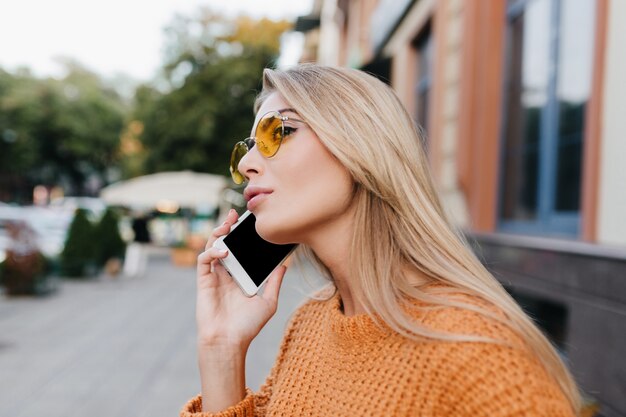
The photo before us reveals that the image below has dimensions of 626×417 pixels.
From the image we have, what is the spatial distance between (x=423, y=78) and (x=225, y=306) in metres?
9.09

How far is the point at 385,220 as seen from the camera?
61.4 inches

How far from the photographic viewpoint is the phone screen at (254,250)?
1.96m

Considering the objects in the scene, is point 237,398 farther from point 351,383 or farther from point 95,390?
point 95,390

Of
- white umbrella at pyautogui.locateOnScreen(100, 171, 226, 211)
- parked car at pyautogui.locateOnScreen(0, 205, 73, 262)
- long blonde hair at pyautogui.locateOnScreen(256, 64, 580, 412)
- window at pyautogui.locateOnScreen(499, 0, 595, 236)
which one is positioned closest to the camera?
long blonde hair at pyautogui.locateOnScreen(256, 64, 580, 412)

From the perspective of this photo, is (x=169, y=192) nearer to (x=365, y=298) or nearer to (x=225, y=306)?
(x=225, y=306)

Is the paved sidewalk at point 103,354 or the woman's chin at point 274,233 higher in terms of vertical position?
the woman's chin at point 274,233

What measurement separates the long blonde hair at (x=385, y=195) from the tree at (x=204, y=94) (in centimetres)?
2319

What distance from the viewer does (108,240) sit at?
15.8 meters

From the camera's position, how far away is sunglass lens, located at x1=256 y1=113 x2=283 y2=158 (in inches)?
64.8

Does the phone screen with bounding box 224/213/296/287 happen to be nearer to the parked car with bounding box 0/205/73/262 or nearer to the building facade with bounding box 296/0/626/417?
the building facade with bounding box 296/0/626/417

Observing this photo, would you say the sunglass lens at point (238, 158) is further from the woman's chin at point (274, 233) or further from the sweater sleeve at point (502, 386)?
the sweater sleeve at point (502, 386)

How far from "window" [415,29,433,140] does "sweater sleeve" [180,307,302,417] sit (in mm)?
8462

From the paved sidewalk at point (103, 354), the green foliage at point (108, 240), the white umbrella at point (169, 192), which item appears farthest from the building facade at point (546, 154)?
the white umbrella at point (169, 192)

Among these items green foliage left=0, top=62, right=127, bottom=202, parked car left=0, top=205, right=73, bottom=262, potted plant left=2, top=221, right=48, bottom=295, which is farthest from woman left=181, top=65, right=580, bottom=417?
green foliage left=0, top=62, right=127, bottom=202
